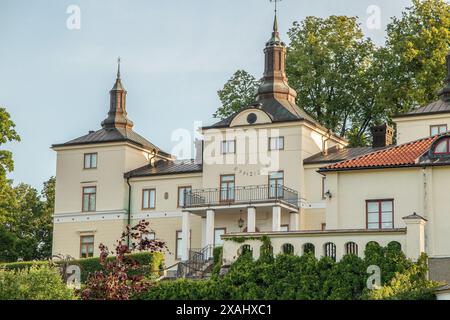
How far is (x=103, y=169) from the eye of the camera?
6325cm

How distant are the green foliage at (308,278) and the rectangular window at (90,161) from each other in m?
24.5

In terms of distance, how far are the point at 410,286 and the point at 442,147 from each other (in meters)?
7.48

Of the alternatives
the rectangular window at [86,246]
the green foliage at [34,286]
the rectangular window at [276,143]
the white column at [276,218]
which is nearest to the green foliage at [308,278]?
the green foliage at [34,286]

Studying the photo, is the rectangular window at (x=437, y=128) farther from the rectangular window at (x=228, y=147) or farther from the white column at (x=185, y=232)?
the white column at (x=185, y=232)

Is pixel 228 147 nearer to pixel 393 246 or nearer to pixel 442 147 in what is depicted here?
pixel 442 147

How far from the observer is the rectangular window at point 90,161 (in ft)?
208

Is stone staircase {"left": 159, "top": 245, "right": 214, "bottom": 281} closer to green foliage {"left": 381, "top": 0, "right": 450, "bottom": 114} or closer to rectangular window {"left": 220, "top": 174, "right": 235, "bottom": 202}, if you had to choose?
rectangular window {"left": 220, "top": 174, "right": 235, "bottom": 202}

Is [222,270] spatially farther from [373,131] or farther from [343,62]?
[343,62]

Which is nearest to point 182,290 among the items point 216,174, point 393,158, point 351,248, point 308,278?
point 308,278

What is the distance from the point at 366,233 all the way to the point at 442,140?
575 cm

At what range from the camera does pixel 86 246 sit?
62.3 meters
